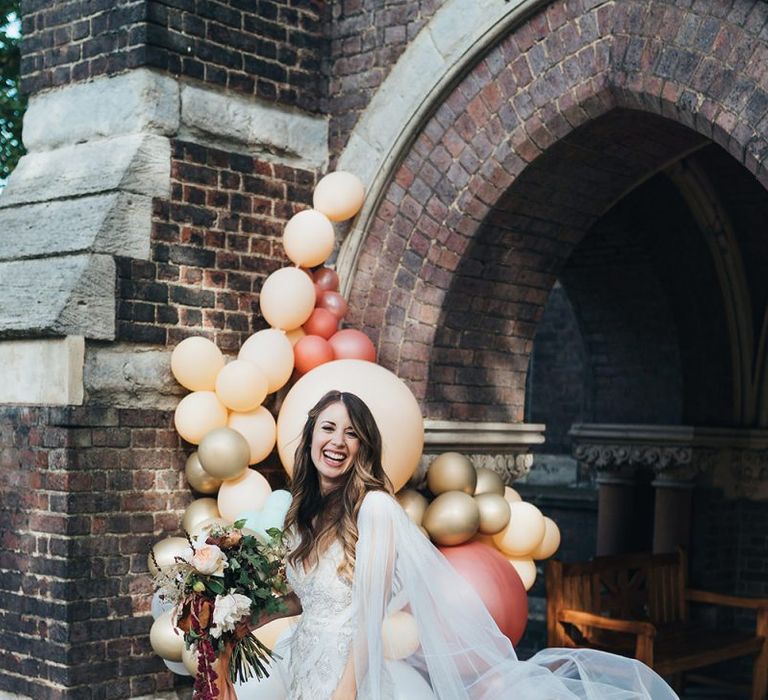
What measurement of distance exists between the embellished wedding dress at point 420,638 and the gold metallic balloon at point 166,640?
53.1 inches

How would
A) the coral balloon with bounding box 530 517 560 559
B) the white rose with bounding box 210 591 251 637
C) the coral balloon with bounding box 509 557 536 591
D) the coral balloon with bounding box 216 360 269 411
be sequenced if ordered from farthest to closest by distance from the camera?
the coral balloon with bounding box 530 517 560 559 < the coral balloon with bounding box 509 557 536 591 < the coral balloon with bounding box 216 360 269 411 < the white rose with bounding box 210 591 251 637

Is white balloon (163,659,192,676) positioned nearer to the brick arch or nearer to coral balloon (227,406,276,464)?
coral balloon (227,406,276,464)

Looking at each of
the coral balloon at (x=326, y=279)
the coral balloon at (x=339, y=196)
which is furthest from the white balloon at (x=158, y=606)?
the coral balloon at (x=339, y=196)

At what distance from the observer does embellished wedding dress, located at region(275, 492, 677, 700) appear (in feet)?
11.9

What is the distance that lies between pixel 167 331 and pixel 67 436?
0.70m

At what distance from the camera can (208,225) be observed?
19.7 feet

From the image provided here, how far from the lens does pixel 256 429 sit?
564cm

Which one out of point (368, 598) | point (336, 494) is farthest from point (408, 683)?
point (336, 494)

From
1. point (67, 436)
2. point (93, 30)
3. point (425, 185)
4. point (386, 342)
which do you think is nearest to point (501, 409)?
point (386, 342)

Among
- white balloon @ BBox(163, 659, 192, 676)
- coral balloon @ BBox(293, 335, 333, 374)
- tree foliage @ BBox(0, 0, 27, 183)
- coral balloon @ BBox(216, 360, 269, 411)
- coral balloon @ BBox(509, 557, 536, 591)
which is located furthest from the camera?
tree foliage @ BBox(0, 0, 27, 183)

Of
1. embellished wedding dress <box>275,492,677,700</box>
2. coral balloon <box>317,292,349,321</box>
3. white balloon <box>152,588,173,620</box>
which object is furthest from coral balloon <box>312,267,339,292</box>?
embellished wedding dress <box>275,492,677,700</box>

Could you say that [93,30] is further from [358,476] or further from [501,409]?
A: [358,476]

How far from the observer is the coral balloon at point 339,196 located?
6.12 m

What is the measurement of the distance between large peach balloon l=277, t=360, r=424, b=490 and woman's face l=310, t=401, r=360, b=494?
142 cm
